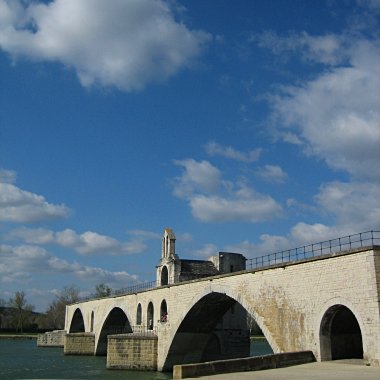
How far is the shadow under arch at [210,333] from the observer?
36.8 m

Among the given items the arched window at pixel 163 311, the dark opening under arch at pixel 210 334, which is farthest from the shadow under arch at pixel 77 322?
the dark opening under arch at pixel 210 334

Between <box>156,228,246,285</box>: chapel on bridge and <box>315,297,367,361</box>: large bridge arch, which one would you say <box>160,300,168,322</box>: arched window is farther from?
<box>315,297,367,361</box>: large bridge arch

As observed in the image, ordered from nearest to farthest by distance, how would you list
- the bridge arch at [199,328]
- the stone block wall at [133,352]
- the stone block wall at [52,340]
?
the bridge arch at [199,328] < the stone block wall at [133,352] < the stone block wall at [52,340]

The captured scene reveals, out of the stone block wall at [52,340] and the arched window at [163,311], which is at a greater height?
the arched window at [163,311]

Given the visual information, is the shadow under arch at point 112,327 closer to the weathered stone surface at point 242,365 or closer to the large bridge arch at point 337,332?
the large bridge arch at point 337,332

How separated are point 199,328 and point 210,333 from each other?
188 centimetres

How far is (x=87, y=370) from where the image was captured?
129 feet

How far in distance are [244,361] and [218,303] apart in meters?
17.5

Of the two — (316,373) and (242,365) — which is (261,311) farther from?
(316,373)

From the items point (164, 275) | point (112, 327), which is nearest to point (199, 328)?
point (164, 275)

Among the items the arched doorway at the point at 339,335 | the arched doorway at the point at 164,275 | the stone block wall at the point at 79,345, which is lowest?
the stone block wall at the point at 79,345

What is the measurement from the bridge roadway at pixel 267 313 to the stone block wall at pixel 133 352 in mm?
74

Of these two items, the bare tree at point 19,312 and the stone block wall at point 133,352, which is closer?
the stone block wall at point 133,352

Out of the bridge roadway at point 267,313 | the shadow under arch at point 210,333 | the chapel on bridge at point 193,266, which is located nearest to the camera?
the bridge roadway at point 267,313
